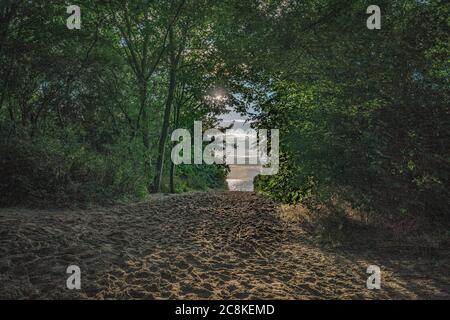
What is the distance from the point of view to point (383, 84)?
698 cm

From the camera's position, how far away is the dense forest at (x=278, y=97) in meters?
Answer: 6.70

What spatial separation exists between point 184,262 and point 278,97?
6.63m

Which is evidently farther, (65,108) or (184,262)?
(65,108)

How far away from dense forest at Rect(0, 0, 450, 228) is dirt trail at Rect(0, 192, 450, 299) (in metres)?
1.29

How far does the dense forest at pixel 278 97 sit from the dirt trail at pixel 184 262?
1292mm

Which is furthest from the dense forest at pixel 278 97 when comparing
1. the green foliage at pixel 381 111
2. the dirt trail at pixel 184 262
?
the dirt trail at pixel 184 262

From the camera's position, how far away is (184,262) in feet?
18.1

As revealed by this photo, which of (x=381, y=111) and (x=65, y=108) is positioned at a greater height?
(x=65, y=108)

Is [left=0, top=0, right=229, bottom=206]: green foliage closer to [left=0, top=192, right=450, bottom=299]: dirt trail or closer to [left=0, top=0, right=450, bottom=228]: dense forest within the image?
[left=0, top=0, right=450, bottom=228]: dense forest

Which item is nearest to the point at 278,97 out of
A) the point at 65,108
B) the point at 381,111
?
the point at 381,111

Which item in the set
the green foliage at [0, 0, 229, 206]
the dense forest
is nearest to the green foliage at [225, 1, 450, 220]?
the dense forest

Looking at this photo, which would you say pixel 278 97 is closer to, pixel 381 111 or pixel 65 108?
pixel 381 111

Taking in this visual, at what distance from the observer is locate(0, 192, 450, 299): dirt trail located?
4.40m

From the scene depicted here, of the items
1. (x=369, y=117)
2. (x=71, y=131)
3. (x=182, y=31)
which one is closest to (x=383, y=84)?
(x=369, y=117)
